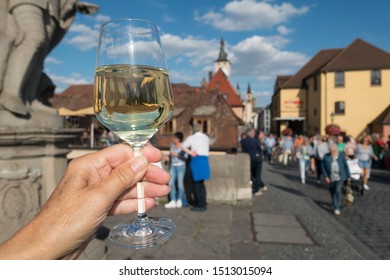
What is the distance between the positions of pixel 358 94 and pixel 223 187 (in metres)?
35.7

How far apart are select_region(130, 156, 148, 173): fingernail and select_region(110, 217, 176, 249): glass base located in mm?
304

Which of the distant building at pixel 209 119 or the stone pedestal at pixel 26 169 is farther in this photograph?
the distant building at pixel 209 119

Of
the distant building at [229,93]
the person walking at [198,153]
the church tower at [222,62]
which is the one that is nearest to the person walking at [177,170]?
the person walking at [198,153]

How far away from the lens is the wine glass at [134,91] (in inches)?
63.1

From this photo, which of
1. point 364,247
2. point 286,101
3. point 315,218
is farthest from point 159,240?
point 286,101

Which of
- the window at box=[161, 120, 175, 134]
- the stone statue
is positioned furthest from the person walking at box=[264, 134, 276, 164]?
the stone statue

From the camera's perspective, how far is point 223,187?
856 centimetres

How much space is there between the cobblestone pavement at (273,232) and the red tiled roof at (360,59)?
33.0 metres

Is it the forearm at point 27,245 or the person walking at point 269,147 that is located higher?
the forearm at point 27,245

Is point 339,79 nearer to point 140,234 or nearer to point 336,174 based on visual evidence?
point 336,174

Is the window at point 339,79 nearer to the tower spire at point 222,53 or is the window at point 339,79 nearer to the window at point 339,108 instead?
the window at point 339,108

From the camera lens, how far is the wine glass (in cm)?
160

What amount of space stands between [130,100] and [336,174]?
761 cm
